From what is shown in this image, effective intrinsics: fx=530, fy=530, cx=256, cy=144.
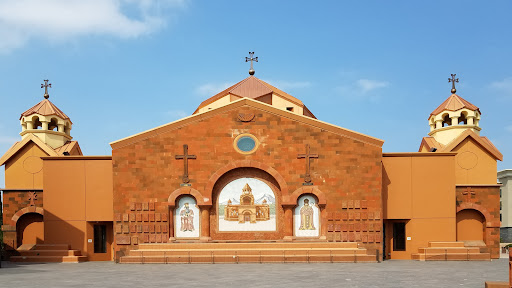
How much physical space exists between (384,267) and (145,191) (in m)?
12.5

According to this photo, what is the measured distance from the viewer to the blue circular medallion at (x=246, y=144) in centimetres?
2784

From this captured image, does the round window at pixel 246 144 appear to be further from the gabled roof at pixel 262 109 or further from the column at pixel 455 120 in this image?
the column at pixel 455 120

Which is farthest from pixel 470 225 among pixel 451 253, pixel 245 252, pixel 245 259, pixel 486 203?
pixel 245 259

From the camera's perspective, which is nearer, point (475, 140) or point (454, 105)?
point (475, 140)

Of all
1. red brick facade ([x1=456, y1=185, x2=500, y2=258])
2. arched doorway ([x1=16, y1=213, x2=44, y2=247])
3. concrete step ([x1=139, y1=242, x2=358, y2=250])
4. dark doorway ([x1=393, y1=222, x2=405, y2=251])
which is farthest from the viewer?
arched doorway ([x1=16, y1=213, x2=44, y2=247])

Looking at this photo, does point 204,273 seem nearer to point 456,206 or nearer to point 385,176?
point 385,176

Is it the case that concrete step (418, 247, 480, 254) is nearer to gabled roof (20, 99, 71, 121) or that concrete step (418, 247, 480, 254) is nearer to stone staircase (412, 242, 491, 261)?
stone staircase (412, 242, 491, 261)

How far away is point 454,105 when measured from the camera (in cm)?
3481

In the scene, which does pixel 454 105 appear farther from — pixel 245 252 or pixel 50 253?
pixel 50 253

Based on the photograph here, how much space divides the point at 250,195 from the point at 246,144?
8.80ft

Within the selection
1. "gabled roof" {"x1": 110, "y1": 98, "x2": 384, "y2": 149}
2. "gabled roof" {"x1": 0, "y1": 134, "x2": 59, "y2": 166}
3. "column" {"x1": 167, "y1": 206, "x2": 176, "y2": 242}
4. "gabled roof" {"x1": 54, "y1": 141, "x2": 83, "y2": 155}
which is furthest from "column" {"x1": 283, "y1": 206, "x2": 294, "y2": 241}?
"gabled roof" {"x1": 54, "y1": 141, "x2": 83, "y2": 155}

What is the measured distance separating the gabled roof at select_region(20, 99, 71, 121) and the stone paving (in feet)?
41.3

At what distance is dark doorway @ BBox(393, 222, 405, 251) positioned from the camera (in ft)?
96.3

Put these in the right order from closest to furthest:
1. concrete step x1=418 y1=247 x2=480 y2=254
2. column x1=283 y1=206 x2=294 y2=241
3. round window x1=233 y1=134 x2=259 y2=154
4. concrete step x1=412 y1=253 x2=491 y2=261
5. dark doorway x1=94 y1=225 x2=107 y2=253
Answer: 1. concrete step x1=412 y1=253 x2=491 y2=261
2. concrete step x1=418 y1=247 x2=480 y2=254
3. column x1=283 y1=206 x2=294 y2=241
4. round window x1=233 y1=134 x2=259 y2=154
5. dark doorway x1=94 y1=225 x2=107 y2=253
